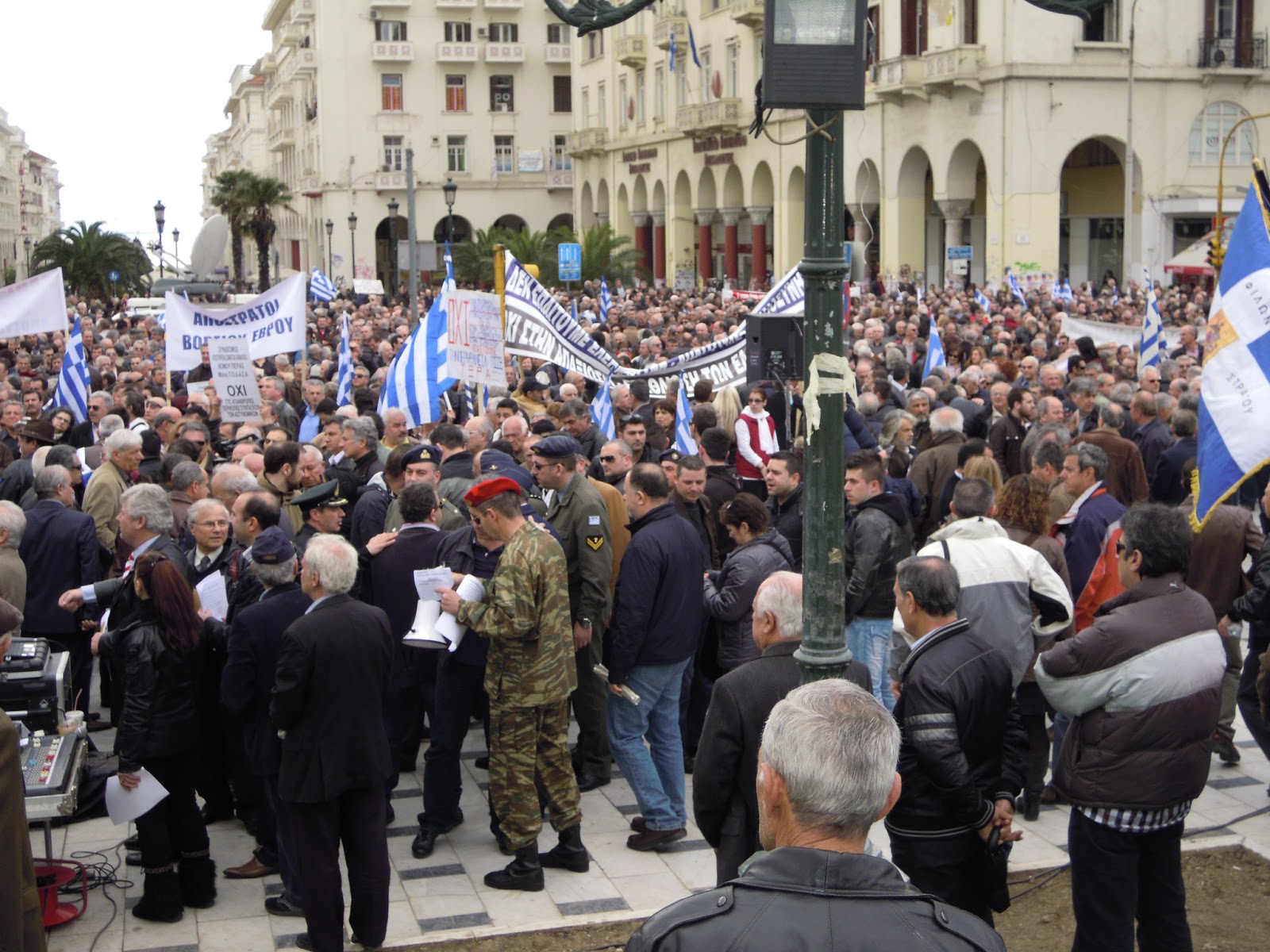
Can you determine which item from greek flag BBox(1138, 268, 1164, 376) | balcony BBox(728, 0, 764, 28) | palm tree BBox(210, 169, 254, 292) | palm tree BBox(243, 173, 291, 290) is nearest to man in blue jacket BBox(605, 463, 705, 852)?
greek flag BBox(1138, 268, 1164, 376)

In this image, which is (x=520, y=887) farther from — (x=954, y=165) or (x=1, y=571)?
(x=954, y=165)

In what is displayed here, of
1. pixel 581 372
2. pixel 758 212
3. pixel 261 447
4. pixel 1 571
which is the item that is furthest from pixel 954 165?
pixel 1 571

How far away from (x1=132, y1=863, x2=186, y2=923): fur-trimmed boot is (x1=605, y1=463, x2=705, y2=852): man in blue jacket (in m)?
2.05

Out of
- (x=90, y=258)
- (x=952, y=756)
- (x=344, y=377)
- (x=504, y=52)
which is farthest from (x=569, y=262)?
(x=504, y=52)

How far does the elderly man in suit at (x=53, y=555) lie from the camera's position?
8320 mm

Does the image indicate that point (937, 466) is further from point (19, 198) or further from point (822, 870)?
point (19, 198)

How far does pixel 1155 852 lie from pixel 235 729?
4180mm

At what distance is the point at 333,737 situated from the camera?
18.6 feet

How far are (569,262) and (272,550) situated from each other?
2534 cm

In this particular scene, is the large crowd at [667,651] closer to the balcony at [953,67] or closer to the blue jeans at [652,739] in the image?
the blue jeans at [652,739]

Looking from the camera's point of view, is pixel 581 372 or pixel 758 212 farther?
pixel 758 212

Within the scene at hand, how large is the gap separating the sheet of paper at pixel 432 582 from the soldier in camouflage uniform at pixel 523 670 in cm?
4

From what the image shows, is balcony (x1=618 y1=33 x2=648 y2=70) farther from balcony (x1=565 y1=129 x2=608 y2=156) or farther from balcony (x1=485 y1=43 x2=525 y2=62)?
balcony (x1=485 y1=43 x2=525 y2=62)

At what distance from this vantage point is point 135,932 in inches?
240
